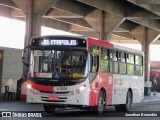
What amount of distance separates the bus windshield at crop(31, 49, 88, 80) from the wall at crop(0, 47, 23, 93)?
15.4m

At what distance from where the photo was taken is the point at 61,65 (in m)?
17.3

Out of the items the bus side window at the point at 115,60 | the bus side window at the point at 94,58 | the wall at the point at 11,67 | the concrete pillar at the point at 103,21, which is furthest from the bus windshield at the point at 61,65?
the concrete pillar at the point at 103,21

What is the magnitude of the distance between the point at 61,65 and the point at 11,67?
56.4 ft

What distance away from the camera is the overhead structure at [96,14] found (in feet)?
109

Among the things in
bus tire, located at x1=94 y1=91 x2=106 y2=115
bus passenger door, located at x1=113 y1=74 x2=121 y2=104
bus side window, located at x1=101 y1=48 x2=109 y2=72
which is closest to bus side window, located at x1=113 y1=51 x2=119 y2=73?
bus passenger door, located at x1=113 y1=74 x2=121 y2=104

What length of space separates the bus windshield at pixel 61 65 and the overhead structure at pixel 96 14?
14.6 meters

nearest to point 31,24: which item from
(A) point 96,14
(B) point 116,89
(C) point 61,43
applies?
(A) point 96,14

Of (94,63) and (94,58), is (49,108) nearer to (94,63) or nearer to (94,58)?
(94,63)

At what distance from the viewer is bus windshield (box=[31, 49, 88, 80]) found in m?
17.2

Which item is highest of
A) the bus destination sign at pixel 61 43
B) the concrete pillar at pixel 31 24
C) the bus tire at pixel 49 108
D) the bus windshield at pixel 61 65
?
the concrete pillar at pixel 31 24

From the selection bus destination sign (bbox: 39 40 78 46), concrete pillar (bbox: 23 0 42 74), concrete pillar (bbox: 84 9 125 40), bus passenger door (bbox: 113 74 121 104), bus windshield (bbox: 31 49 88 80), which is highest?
concrete pillar (bbox: 84 9 125 40)

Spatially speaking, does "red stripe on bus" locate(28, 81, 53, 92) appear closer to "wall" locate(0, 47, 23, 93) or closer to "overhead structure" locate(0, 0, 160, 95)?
"overhead structure" locate(0, 0, 160, 95)

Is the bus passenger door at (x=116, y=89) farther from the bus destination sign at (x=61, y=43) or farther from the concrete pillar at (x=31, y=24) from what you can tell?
the concrete pillar at (x=31, y=24)

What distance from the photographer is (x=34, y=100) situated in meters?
17.5
